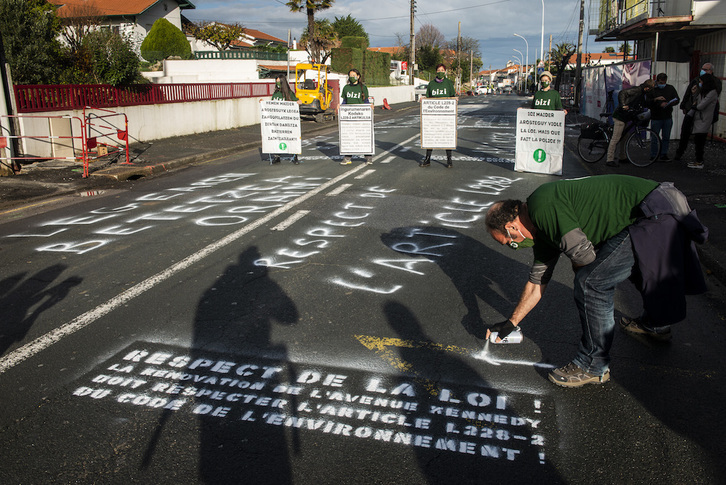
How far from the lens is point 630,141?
40.6 feet

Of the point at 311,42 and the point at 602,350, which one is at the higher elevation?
the point at 311,42

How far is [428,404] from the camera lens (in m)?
3.42

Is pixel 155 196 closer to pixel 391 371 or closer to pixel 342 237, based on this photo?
pixel 342 237

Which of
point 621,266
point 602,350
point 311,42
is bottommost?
point 602,350

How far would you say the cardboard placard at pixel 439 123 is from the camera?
12.9 meters

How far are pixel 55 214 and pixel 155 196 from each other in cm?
171

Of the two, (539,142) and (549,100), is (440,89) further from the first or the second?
(539,142)

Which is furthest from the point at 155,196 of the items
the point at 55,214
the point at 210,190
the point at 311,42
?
the point at 311,42

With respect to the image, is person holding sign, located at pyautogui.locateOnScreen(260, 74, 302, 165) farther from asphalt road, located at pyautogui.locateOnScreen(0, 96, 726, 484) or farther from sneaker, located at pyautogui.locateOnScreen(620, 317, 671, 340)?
sneaker, located at pyautogui.locateOnScreen(620, 317, 671, 340)

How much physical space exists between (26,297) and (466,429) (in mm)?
4044

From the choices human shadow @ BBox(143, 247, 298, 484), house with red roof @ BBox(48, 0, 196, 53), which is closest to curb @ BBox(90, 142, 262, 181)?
human shadow @ BBox(143, 247, 298, 484)

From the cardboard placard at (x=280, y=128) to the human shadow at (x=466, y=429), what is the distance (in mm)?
10076

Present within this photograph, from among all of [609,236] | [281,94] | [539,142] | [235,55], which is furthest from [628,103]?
[235,55]

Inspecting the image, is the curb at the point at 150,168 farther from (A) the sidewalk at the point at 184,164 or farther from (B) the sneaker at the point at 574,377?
(B) the sneaker at the point at 574,377
